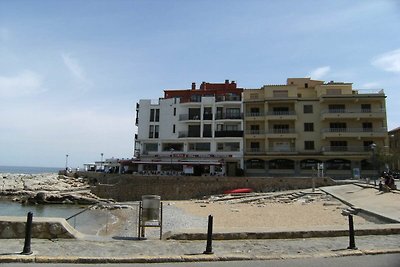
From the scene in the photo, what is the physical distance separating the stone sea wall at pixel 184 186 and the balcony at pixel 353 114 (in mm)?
16171

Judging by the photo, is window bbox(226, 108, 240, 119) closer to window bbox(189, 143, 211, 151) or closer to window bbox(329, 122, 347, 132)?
window bbox(189, 143, 211, 151)

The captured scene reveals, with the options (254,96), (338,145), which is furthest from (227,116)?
(338,145)

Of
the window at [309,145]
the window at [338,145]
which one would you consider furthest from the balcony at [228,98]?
the window at [338,145]

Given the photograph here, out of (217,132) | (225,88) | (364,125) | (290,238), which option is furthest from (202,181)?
(290,238)

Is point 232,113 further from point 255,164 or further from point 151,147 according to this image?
point 151,147

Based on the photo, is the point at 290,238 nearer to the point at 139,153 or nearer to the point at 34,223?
the point at 34,223

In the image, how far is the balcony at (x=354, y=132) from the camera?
55.5 metres

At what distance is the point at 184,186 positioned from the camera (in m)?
48.3

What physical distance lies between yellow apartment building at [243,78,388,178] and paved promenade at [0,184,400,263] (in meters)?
47.4

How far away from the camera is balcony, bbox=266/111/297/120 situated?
2302 inches

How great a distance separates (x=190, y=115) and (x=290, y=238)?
54.5m

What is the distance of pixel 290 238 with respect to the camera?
1077cm

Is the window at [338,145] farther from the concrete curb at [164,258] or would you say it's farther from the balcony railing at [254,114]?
the concrete curb at [164,258]

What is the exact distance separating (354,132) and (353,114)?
118 inches
